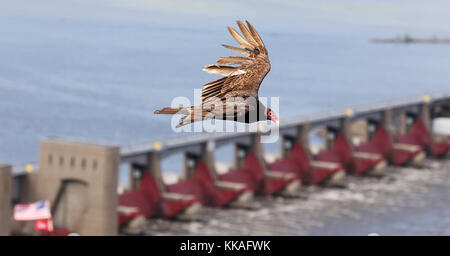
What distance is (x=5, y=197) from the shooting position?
200 ft

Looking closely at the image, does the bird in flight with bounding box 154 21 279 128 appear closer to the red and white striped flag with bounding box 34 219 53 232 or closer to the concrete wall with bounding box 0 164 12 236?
the concrete wall with bounding box 0 164 12 236

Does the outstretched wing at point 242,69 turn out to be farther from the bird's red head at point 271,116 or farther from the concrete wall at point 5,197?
the concrete wall at point 5,197

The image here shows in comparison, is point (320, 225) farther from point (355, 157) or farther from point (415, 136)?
point (415, 136)

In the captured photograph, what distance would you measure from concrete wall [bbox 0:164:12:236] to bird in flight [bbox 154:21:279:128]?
5076 centimetres

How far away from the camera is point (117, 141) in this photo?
12250 centimetres

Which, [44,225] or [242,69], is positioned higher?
[242,69]

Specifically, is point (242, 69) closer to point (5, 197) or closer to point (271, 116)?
point (271, 116)

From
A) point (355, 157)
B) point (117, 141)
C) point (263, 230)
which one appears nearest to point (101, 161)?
point (263, 230)

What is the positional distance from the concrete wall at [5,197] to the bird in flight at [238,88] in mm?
50757

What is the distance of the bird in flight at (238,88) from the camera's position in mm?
10642

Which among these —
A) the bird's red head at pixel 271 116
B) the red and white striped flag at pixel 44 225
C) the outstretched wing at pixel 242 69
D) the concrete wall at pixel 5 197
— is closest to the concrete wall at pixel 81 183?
the red and white striped flag at pixel 44 225

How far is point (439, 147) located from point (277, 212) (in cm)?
4301

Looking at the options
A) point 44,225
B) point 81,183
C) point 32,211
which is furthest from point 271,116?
point 32,211

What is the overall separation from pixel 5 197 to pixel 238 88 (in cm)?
5191
